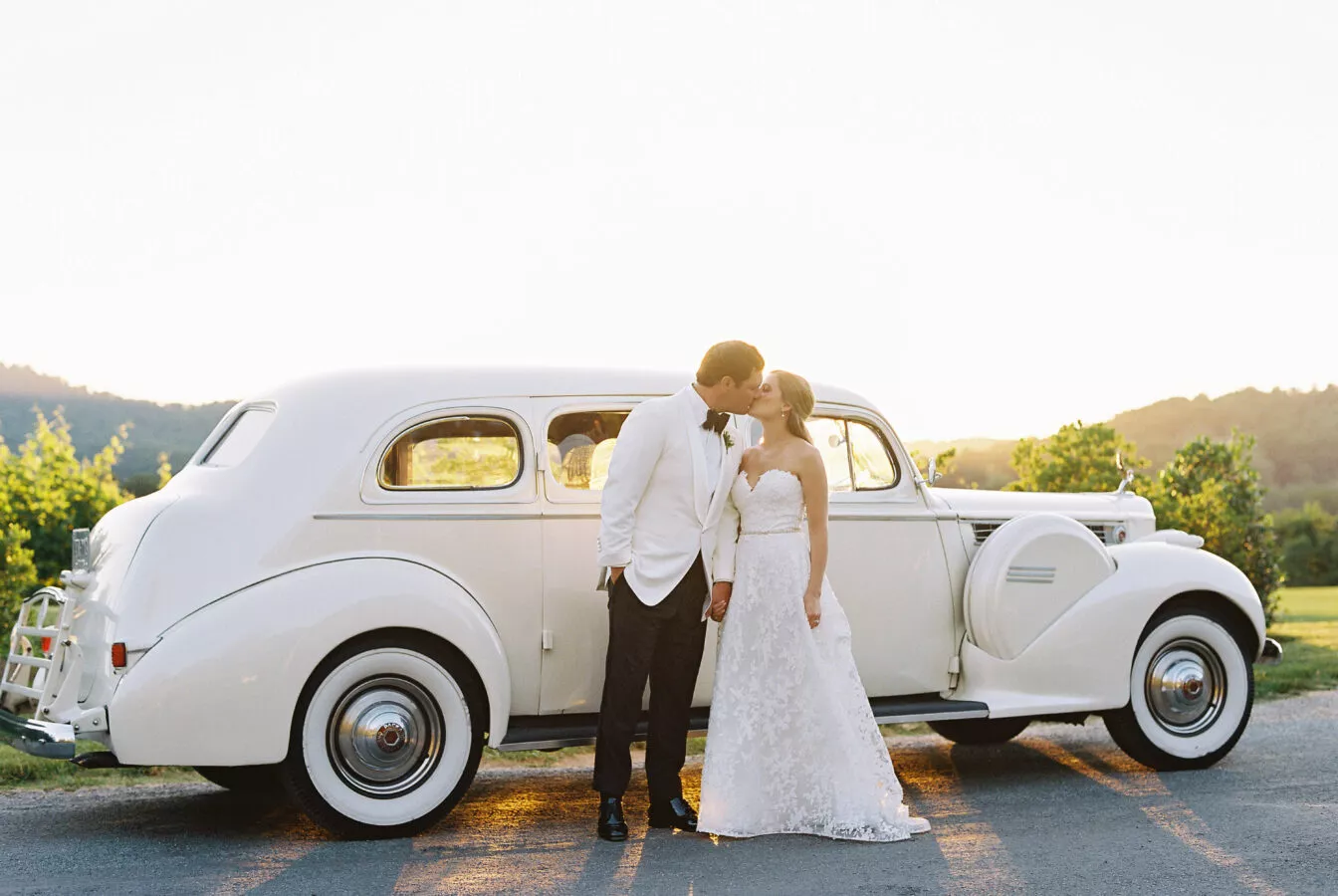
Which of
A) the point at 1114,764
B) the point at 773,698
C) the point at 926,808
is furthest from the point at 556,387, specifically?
the point at 1114,764

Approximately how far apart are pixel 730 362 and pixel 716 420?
A: 0.93ft

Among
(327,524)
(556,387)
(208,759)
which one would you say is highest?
(556,387)

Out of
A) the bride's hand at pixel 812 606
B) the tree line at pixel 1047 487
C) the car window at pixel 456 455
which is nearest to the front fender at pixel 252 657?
the car window at pixel 456 455

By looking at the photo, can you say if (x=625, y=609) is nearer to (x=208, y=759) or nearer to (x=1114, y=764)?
(x=208, y=759)

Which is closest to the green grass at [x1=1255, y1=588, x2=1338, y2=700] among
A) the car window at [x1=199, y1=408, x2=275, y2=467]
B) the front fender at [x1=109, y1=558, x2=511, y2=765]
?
the front fender at [x1=109, y1=558, x2=511, y2=765]

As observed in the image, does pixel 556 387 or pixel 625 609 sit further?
pixel 556 387

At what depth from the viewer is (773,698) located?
6500mm

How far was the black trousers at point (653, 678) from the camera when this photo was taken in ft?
20.7

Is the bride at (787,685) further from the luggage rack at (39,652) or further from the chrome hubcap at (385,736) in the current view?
the luggage rack at (39,652)

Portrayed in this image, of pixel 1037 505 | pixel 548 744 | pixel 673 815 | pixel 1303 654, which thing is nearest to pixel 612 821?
pixel 673 815

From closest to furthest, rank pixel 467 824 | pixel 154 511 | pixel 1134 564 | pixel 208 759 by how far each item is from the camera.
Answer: pixel 208 759 < pixel 154 511 < pixel 467 824 < pixel 1134 564

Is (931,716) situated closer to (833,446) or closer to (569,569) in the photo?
(833,446)

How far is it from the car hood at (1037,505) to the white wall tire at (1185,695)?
0.86 meters

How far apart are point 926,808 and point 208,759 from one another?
11.6ft
